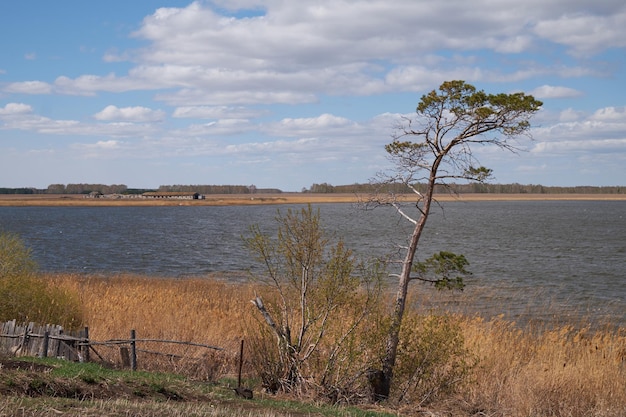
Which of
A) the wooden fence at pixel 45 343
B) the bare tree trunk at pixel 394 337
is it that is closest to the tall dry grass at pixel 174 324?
the wooden fence at pixel 45 343

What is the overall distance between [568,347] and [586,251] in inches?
1374

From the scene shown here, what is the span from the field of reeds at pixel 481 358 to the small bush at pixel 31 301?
2.48 feet

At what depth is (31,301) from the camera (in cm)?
1812

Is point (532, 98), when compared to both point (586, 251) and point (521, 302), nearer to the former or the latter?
point (521, 302)

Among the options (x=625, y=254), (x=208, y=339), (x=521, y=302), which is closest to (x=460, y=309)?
(x=521, y=302)

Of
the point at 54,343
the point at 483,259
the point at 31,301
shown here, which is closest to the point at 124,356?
the point at 54,343

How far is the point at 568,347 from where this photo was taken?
60.2 feet

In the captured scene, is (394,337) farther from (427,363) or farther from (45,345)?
(45,345)

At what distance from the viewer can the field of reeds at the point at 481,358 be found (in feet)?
45.3

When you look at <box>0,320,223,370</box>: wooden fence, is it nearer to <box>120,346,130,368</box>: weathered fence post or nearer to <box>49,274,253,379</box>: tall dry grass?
<box>120,346,130,368</box>: weathered fence post

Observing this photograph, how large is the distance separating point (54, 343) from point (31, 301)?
12.2ft

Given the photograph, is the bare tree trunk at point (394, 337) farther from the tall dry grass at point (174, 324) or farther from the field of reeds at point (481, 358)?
the tall dry grass at point (174, 324)

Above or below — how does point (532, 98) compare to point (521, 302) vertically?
above

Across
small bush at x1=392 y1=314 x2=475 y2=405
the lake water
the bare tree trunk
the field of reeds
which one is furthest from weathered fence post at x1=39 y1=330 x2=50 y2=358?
small bush at x1=392 y1=314 x2=475 y2=405
